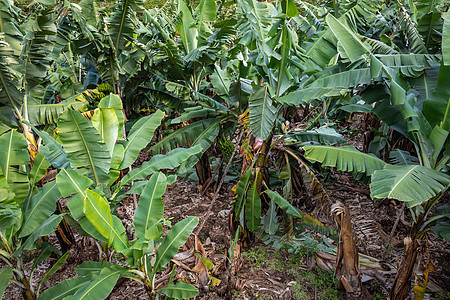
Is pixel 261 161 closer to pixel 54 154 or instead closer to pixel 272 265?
pixel 272 265

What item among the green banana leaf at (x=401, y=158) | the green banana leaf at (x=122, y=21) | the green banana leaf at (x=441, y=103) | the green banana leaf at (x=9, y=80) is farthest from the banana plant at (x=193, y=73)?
the green banana leaf at (x=441, y=103)

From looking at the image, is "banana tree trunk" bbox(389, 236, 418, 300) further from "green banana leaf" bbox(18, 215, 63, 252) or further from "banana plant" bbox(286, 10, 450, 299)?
"green banana leaf" bbox(18, 215, 63, 252)

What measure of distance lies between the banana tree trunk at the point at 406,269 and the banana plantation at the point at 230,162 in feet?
0.03

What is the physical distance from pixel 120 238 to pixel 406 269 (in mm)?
2521

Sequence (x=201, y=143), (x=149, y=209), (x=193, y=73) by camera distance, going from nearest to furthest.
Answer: (x=149, y=209) → (x=201, y=143) → (x=193, y=73)

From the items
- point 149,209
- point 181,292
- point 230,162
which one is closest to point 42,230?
point 149,209

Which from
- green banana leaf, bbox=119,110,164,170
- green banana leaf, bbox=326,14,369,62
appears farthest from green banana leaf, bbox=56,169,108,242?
green banana leaf, bbox=326,14,369,62

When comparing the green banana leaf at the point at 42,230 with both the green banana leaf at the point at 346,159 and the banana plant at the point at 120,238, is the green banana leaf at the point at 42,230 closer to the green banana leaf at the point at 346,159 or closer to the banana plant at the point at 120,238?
the banana plant at the point at 120,238

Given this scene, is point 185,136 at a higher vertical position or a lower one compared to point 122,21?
lower

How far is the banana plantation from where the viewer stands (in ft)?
7.39

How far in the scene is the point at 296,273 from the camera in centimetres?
331

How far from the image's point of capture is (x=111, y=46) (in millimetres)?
3895

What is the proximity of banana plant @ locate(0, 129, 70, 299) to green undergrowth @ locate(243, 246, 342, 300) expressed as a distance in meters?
2.25

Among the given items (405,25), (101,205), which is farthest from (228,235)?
(405,25)
